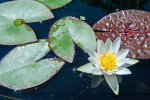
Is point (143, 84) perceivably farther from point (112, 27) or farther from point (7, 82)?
point (7, 82)

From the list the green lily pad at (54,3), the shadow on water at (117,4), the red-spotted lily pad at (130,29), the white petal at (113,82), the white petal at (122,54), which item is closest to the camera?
the white petal at (113,82)

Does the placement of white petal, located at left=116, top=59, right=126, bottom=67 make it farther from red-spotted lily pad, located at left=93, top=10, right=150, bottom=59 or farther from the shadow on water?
the shadow on water

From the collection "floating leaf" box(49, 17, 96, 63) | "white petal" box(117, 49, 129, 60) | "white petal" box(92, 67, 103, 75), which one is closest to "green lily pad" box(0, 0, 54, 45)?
"floating leaf" box(49, 17, 96, 63)

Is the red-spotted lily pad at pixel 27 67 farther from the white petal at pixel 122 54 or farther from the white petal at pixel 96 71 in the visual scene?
the white petal at pixel 122 54

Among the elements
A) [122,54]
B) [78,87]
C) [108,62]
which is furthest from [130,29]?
[78,87]

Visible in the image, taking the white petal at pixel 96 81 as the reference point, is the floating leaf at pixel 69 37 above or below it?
above

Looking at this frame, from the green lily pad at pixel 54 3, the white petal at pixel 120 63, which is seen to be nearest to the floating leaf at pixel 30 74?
the white petal at pixel 120 63

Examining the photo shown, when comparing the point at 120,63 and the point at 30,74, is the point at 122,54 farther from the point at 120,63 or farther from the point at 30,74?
the point at 30,74
